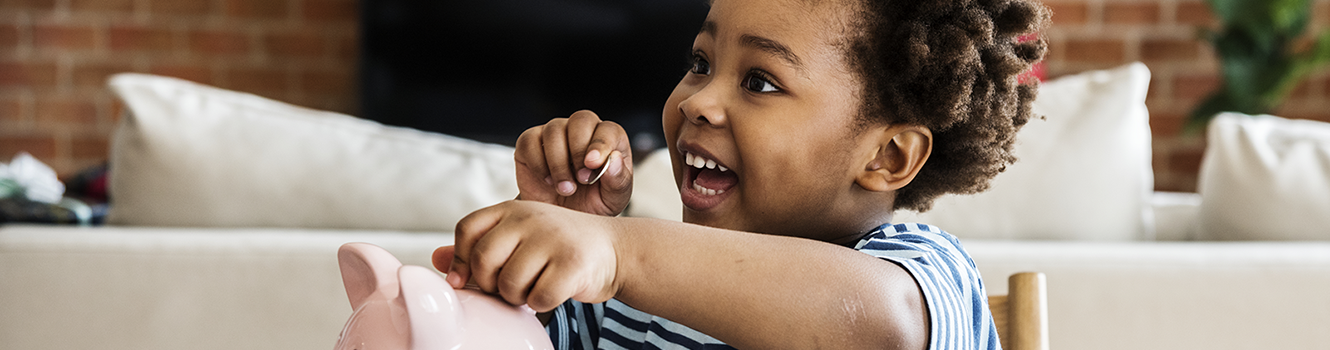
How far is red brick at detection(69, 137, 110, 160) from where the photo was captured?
3818 millimetres

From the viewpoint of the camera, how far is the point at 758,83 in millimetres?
646

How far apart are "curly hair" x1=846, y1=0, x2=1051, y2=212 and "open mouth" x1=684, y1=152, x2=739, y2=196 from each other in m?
0.10

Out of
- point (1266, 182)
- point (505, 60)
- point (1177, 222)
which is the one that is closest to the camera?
point (1266, 182)

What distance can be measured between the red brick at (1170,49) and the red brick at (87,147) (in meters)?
4.10

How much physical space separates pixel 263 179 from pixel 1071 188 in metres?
1.06

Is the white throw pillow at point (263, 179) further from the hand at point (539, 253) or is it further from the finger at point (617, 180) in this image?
the hand at point (539, 253)

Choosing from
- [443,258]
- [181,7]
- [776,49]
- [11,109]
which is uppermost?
[776,49]

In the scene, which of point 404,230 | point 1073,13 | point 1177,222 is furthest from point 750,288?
point 1073,13

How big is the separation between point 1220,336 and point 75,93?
4.03 metres

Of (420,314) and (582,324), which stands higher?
(420,314)

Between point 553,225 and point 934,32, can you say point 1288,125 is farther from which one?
point 553,225

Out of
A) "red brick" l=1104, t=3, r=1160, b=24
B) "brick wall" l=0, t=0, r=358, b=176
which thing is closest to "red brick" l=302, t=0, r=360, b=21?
"brick wall" l=0, t=0, r=358, b=176

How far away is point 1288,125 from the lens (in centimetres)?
132

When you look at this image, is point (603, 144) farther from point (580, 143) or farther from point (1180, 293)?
point (1180, 293)
